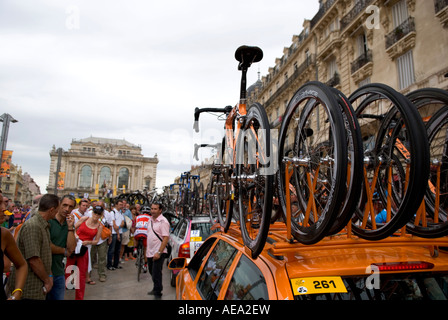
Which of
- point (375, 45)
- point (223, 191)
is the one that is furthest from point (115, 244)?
point (375, 45)

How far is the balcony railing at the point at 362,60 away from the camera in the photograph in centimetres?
1673

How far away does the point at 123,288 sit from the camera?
6.80m

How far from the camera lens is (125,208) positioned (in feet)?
36.3

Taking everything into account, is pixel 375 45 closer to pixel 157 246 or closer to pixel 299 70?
pixel 299 70

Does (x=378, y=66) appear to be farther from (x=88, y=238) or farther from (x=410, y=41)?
(x=88, y=238)

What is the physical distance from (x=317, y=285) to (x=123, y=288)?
626cm

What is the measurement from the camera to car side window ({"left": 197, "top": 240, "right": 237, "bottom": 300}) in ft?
8.51

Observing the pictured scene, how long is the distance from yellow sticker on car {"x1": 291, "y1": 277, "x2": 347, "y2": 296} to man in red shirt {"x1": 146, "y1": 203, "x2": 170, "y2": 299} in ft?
15.4

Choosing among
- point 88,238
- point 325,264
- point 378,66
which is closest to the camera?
point 325,264

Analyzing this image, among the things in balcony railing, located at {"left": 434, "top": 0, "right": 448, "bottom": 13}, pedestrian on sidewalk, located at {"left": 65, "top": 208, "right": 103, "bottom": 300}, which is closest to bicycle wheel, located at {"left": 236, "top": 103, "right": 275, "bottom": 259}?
pedestrian on sidewalk, located at {"left": 65, "top": 208, "right": 103, "bottom": 300}

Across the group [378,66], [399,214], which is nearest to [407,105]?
[399,214]

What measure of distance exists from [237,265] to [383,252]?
107 cm

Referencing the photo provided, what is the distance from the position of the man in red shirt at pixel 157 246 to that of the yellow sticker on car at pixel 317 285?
4.69 metres
